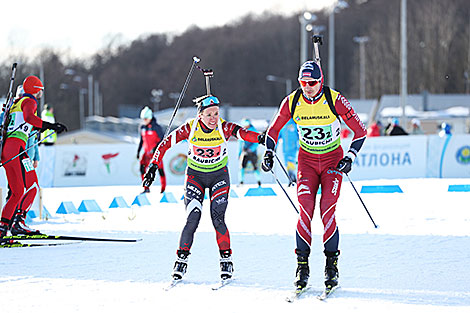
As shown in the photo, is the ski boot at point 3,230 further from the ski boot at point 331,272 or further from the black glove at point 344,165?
the black glove at point 344,165

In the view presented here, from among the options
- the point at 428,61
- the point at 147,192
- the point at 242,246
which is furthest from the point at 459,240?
the point at 428,61

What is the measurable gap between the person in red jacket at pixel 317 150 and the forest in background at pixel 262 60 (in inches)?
2330

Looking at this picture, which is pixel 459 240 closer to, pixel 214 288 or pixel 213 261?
pixel 213 261

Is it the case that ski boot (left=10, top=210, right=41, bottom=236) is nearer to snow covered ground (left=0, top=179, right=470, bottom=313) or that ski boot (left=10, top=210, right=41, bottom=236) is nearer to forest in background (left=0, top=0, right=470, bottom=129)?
snow covered ground (left=0, top=179, right=470, bottom=313)

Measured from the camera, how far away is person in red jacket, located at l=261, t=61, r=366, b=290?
5930mm

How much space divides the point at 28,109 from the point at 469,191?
323 inches

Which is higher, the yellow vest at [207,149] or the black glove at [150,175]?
the yellow vest at [207,149]

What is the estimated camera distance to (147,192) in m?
15.5

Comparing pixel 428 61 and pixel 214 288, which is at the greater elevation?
pixel 428 61

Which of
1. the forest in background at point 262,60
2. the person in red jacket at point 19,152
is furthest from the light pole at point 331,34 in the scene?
the forest in background at point 262,60

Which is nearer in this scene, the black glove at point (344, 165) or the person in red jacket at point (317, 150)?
the black glove at point (344, 165)

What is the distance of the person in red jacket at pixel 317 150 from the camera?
5.93m

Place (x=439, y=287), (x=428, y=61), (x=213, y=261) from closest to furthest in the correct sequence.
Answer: (x=439, y=287), (x=213, y=261), (x=428, y=61)

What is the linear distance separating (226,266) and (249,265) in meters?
0.83
